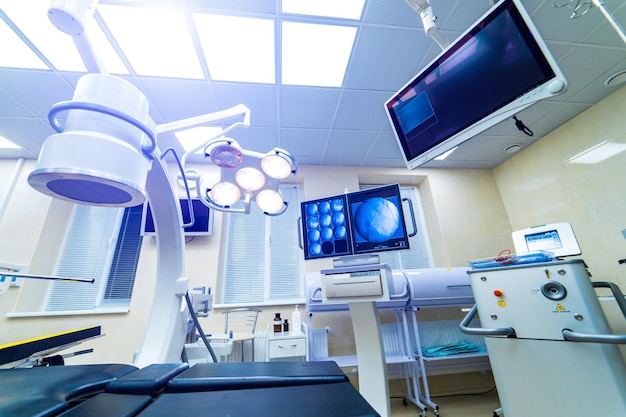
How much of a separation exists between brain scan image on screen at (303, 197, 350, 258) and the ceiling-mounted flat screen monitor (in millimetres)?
665

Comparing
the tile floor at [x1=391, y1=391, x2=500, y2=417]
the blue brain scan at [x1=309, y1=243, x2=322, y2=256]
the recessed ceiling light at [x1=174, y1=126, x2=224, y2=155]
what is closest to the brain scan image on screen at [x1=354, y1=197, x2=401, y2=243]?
the blue brain scan at [x1=309, y1=243, x2=322, y2=256]

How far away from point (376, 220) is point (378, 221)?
0.7 inches

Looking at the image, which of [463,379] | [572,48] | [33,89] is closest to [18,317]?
[33,89]

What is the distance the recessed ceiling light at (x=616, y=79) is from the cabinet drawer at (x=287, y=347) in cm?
406

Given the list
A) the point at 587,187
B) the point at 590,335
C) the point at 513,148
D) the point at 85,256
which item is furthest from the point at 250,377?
the point at 513,148

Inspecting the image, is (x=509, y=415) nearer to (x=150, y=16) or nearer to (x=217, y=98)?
(x=217, y=98)

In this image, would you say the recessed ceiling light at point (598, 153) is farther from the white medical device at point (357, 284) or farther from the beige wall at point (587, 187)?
the white medical device at point (357, 284)

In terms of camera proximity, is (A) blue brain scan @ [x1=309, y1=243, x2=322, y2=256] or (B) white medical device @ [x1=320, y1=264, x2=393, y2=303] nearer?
(B) white medical device @ [x1=320, y1=264, x2=393, y2=303]

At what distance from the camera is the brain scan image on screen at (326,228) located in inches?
A: 75.0

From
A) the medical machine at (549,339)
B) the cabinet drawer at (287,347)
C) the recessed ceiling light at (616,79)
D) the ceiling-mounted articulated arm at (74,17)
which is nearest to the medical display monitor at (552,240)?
the medical machine at (549,339)

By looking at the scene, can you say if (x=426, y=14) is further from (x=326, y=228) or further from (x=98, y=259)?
(x=98, y=259)

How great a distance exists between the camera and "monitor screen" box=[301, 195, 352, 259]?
190cm

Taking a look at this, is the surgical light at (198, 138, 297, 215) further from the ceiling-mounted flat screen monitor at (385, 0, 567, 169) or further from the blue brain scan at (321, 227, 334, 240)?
the ceiling-mounted flat screen monitor at (385, 0, 567, 169)

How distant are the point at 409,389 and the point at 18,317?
436 cm
